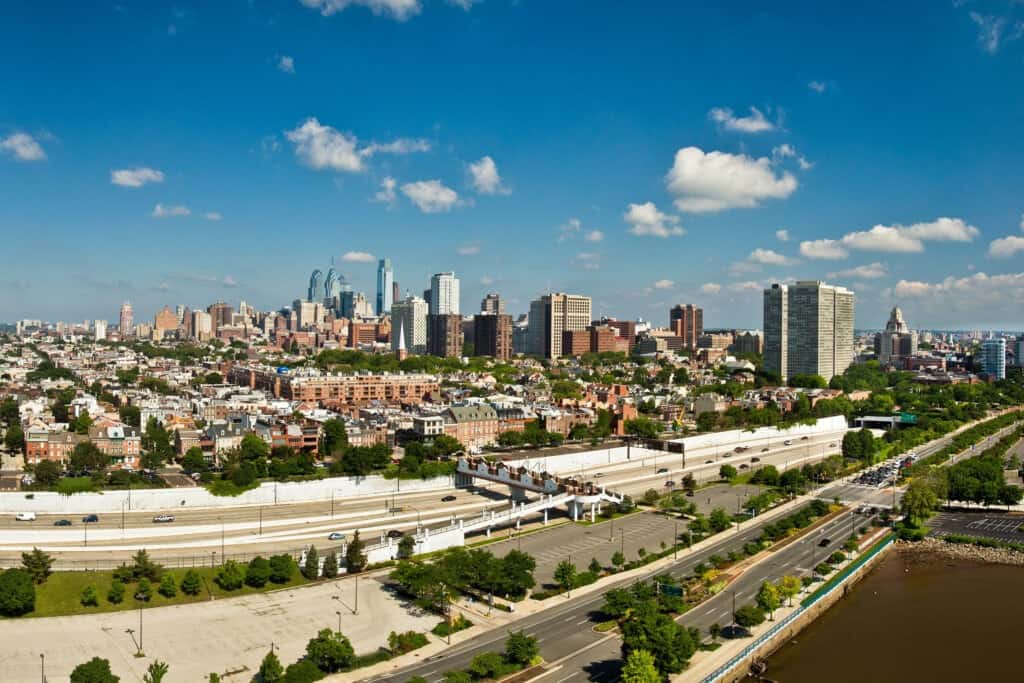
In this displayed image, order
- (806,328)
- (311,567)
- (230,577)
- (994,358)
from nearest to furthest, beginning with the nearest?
(230,577) < (311,567) < (806,328) < (994,358)

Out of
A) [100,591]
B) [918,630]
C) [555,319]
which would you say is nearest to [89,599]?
[100,591]

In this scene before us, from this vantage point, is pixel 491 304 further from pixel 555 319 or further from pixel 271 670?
pixel 271 670

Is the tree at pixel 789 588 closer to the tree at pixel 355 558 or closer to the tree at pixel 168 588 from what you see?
the tree at pixel 355 558

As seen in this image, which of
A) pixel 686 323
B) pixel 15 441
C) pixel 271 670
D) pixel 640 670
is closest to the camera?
pixel 640 670

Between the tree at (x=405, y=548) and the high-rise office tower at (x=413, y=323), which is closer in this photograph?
the tree at (x=405, y=548)

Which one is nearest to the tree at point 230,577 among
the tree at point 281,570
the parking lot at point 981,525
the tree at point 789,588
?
the tree at point 281,570

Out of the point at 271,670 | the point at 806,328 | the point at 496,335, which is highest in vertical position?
the point at 806,328

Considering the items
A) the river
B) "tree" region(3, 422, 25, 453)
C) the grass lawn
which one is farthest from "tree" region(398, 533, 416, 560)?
"tree" region(3, 422, 25, 453)
